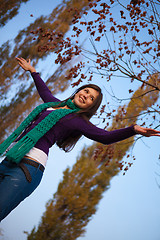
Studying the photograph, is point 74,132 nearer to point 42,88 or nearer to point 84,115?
point 84,115

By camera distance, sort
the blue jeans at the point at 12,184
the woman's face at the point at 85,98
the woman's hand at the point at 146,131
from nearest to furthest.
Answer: the blue jeans at the point at 12,184
the woman's hand at the point at 146,131
the woman's face at the point at 85,98

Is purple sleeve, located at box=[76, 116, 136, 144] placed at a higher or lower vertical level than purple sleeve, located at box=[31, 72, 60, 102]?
lower

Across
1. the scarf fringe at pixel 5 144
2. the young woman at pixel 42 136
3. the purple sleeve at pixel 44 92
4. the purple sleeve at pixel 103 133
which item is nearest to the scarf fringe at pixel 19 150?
the young woman at pixel 42 136

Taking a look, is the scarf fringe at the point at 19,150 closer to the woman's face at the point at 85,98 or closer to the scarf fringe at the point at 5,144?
the scarf fringe at the point at 5,144

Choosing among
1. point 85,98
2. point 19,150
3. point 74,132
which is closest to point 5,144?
point 19,150

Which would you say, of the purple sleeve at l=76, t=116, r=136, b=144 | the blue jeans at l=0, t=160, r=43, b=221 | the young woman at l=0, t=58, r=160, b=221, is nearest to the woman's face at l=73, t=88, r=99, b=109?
the young woman at l=0, t=58, r=160, b=221

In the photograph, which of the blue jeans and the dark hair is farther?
the dark hair

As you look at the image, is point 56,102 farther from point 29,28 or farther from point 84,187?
point 84,187

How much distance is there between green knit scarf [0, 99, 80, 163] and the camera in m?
1.33

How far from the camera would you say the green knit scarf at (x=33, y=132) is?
1332 millimetres

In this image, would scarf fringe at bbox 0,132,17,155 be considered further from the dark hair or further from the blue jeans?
the dark hair

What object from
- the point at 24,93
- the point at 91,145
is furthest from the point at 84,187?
the point at 24,93

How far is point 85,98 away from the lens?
1639mm

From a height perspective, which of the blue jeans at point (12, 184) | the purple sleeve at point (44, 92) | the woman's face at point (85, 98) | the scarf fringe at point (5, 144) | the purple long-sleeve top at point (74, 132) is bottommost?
the blue jeans at point (12, 184)
